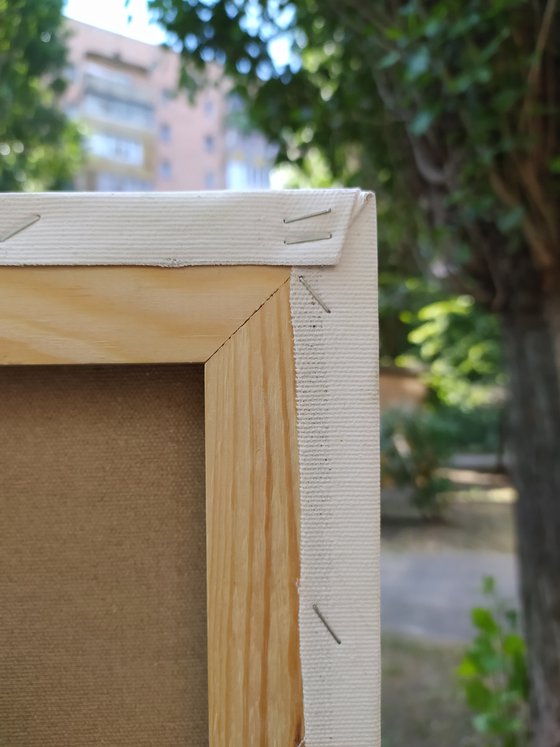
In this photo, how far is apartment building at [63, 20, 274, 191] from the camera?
2059 millimetres

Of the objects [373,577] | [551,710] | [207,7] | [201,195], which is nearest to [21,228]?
[201,195]

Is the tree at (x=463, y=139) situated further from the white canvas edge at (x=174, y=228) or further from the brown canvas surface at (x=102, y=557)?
the brown canvas surface at (x=102, y=557)

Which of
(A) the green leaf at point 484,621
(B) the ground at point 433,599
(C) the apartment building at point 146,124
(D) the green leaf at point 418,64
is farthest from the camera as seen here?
(B) the ground at point 433,599

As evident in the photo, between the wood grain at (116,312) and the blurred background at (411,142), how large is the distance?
38 cm

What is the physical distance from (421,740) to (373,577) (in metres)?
3.19

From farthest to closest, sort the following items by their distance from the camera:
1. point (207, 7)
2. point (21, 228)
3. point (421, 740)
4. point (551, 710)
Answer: point (421, 740) < point (551, 710) < point (207, 7) < point (21, 228)

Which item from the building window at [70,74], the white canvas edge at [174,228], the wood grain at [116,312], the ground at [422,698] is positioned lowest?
the ground at [422,698]

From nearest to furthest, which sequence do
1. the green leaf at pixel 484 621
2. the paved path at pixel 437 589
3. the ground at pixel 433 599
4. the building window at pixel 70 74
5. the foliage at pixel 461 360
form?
the building window at pixel 70 74 → the green leaf at pixel 484 621 → the ground at pixel 433 599 → the paved path at pixel 437 589 → the foliage at pixel 461 360

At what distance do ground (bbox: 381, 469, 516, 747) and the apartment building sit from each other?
2817 millimetres

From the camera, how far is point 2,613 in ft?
2.16

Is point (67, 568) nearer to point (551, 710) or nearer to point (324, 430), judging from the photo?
point (324, 430)

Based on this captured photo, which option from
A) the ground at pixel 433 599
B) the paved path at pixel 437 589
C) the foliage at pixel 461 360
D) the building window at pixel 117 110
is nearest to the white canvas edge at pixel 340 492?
the building window at pixel 117 110

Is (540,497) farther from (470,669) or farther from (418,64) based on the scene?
(418,64)

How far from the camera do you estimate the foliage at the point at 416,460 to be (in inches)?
336
